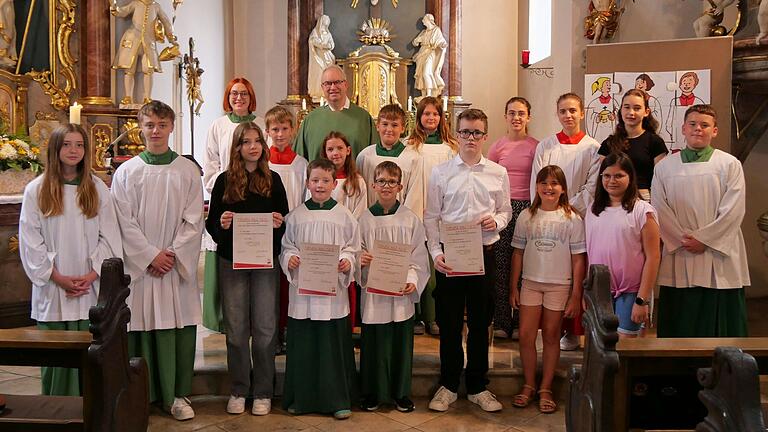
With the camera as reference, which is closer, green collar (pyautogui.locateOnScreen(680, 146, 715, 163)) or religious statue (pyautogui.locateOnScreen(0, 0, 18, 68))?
green collar (pyautogui.locateOnScreen(680, 146, 715, 163))

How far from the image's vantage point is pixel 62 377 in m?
3.49

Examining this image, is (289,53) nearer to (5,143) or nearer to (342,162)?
(5,143)

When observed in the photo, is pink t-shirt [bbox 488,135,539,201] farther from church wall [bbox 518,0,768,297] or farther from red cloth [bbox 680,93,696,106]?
church wall [bbox 518,0,768,297]

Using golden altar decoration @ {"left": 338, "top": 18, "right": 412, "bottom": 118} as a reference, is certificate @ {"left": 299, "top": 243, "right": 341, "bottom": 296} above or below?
below

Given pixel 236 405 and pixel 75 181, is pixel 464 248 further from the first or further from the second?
pixel 75 181

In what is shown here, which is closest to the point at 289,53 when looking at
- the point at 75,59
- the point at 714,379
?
the point at 75,59

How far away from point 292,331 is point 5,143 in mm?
3197

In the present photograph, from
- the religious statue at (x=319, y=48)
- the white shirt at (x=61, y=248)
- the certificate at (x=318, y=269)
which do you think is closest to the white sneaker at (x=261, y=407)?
the certificate at (x=318, y=269)

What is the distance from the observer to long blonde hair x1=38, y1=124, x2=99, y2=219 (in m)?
3.43

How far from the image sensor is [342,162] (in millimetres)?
4148

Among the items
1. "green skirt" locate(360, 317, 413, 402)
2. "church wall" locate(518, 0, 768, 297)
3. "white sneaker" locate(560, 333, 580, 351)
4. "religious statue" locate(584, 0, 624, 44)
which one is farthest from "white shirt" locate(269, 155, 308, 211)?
"church wall" locate(518, 0, 768, 297)

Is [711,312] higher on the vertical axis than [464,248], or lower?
lower

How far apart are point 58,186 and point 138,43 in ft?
15.3

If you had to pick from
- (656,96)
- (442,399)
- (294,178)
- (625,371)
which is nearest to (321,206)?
(294,178)
